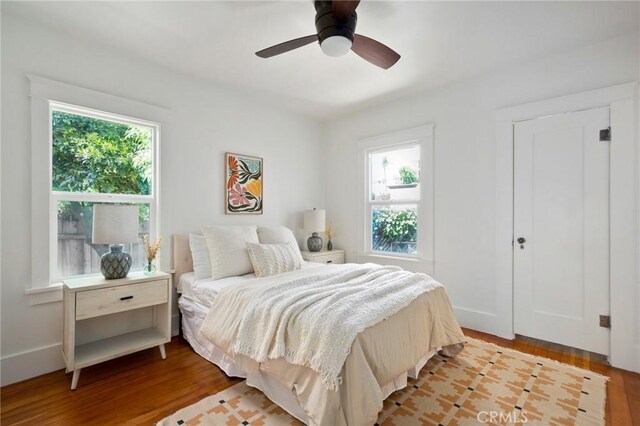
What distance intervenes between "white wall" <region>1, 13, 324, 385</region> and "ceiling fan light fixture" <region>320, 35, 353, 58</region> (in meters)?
1.86

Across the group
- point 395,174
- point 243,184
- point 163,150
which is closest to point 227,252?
point 243,184

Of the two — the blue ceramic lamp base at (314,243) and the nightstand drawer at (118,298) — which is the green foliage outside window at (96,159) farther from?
the blue ceramic lamp base at (314,243)

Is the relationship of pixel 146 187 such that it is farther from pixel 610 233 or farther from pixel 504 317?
pixel 610 233

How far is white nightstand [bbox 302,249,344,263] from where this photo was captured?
3.93 meters

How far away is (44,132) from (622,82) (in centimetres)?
465

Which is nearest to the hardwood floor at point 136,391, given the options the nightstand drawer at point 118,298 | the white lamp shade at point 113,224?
the nightstand drawer at point 118,298

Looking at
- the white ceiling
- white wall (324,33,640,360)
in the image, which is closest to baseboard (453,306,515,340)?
white wall (324,33,640,360)

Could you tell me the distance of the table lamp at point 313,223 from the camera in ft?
13.2

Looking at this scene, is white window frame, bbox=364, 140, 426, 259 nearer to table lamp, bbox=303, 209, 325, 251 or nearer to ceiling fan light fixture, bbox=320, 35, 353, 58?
table lamp, bbox=303, 209, 325, 251

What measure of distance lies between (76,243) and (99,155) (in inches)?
30.9

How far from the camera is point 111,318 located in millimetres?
2570

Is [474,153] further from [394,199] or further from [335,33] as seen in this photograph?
[335,33]

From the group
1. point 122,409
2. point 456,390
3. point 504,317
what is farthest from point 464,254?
point 122,409

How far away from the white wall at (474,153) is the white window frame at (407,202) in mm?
93
